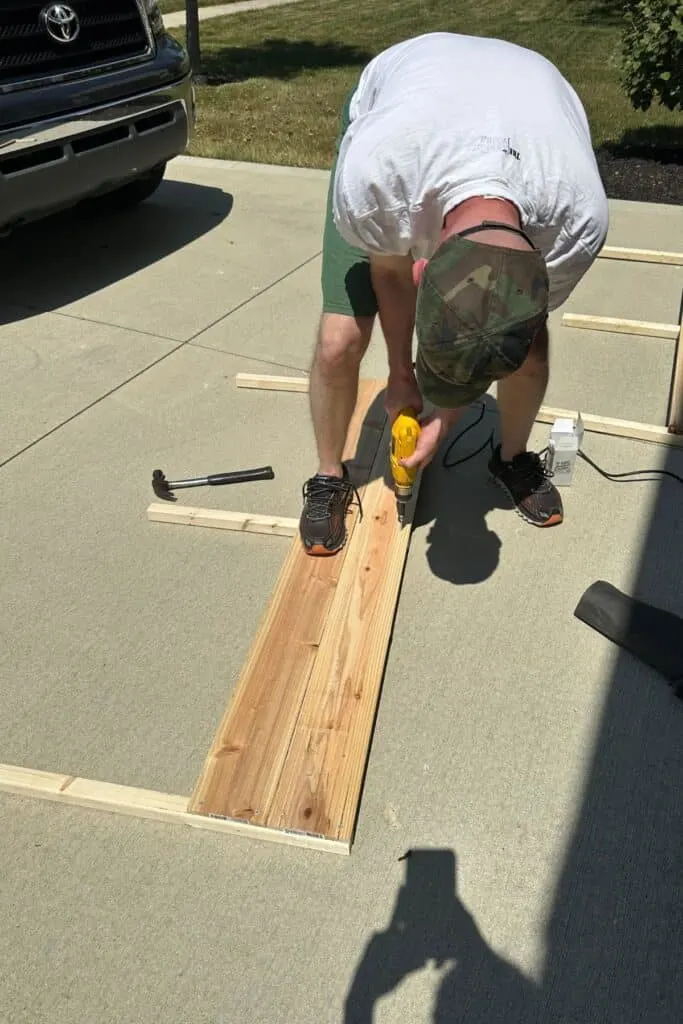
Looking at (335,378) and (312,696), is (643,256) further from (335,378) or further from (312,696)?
(312,696)

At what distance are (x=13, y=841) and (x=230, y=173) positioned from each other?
606cm

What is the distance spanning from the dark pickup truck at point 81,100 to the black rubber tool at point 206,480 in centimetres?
205

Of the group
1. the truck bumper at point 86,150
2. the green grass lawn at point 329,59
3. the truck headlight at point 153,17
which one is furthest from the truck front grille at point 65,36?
the green grass lawn at point 329,59

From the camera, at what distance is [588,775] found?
6.82ft

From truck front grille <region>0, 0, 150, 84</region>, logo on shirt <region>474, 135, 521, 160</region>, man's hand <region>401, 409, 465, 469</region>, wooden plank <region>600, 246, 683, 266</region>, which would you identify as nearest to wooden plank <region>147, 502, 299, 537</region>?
man's hand <region>401, 409, 465, 469</region>

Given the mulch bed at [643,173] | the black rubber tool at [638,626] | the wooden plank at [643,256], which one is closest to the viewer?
the black rubber tool at [638,626]

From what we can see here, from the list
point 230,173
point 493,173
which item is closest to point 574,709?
point 493,173

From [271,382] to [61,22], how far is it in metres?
2.27

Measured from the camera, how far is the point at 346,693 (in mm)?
2232

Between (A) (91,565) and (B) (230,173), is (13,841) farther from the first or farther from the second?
(B) (230,173)

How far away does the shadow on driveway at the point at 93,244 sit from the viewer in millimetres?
4707

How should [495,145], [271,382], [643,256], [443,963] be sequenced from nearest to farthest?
[443,963] → [495,145] → [271,382] → [643,256]

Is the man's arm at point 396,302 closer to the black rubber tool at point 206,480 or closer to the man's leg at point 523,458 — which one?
the man's leg at point 523,458

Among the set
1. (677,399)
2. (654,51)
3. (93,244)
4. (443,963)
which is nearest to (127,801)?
(443,963)
